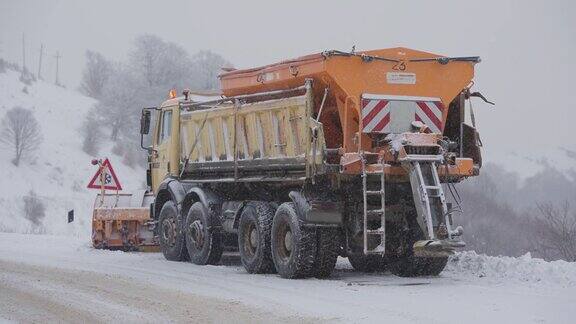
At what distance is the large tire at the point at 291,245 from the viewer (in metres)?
12.3

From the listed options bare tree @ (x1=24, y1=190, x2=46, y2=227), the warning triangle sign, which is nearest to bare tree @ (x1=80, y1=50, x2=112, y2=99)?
bare tree @ (x1=24, y1=190, x2=46, y2=227)

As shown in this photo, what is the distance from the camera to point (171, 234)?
16703mm

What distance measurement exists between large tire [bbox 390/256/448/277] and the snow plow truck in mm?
21

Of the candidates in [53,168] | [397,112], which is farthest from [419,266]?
[53,168]

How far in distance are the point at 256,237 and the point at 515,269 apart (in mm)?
3911

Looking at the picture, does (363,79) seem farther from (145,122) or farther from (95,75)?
(95,75)

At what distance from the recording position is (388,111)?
12.5 metres

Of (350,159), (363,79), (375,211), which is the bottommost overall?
(375,211)

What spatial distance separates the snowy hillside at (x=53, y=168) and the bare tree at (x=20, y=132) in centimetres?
63

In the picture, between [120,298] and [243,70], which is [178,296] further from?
[243,70]

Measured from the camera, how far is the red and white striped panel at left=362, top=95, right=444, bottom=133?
12375 millimetres

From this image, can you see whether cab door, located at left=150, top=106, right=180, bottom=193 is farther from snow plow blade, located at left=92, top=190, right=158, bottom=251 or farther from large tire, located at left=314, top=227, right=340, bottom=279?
large tire, located at left=314, top=227, right=340, bottom=279

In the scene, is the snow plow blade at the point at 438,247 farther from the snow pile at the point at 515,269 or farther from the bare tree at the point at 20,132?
the bare tree at the point at 20,132

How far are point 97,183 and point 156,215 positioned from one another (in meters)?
4.37
